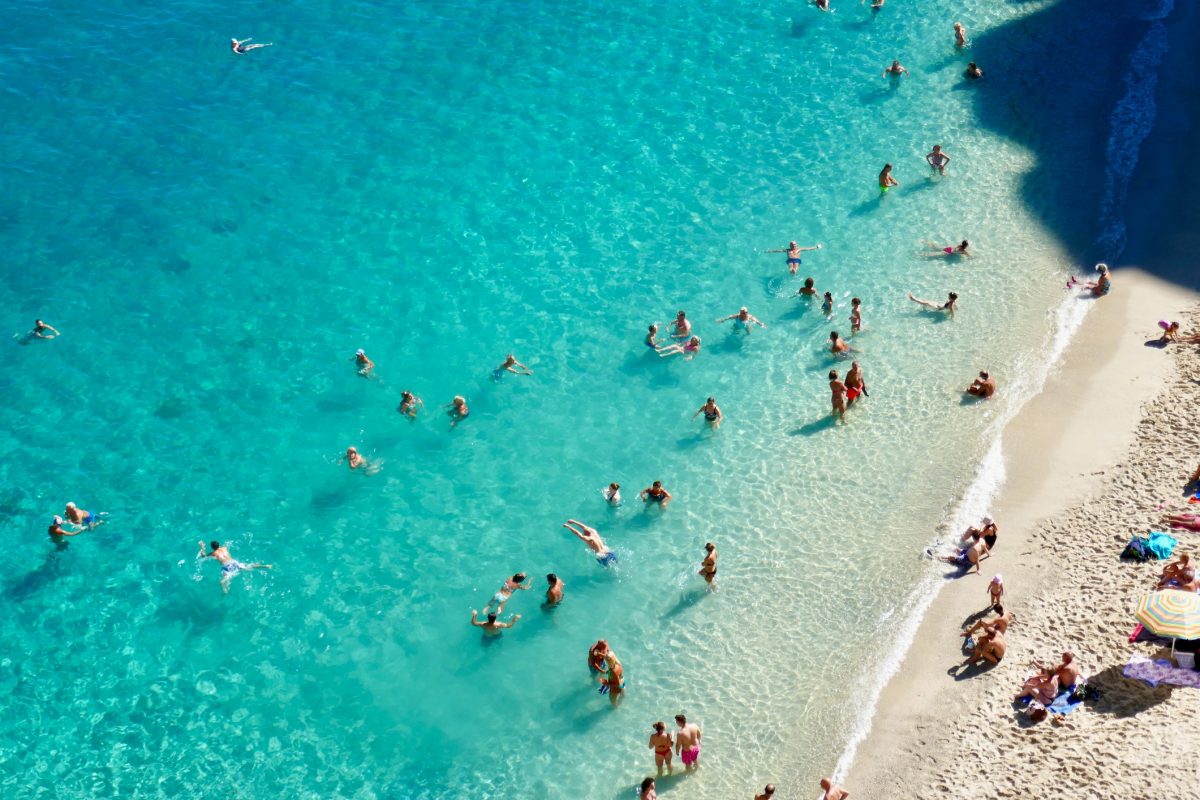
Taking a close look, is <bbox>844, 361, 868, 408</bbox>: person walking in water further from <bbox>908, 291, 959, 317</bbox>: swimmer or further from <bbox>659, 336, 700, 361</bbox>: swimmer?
<bbox>659, 336, 700, 361</bbox>: swimmer

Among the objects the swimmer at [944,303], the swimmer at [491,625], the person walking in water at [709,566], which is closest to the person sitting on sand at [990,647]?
the person walking in water at [709,566]

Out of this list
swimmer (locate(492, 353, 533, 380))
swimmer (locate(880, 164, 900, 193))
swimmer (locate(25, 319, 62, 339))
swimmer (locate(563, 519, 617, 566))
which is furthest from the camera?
swimmer (locate(880, 164, 900, 193))

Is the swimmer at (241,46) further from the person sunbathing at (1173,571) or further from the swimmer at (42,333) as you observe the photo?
the person sunbathing at (1173,571)

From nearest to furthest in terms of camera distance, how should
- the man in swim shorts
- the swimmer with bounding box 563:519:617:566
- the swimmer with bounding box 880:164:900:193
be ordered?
the man in swim shorts → the swimmer with bounding box 563:519:617:566 → the swimmer with bounding box 880:164:900:193

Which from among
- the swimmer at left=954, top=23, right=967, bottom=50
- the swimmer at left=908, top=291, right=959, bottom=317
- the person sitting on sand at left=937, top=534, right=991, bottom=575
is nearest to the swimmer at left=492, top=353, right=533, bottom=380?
the swimmer at left=908, top=291, right=959, bottom=317

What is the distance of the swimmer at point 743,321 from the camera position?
104 ft

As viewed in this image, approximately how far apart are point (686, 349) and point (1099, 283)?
39.6 ft

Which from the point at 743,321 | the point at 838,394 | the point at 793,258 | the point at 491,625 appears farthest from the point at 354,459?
the point at 793,258

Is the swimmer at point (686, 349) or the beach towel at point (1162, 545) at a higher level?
the beach towel at point (1162, 545)

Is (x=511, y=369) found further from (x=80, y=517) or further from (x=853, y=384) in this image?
(x=80, y=517)

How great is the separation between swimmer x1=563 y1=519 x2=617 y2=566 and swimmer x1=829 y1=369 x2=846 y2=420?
23.9ft

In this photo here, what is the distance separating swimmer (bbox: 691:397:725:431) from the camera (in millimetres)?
28750

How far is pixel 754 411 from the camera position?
29.3 m

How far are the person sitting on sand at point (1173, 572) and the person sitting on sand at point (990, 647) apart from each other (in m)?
3.47
